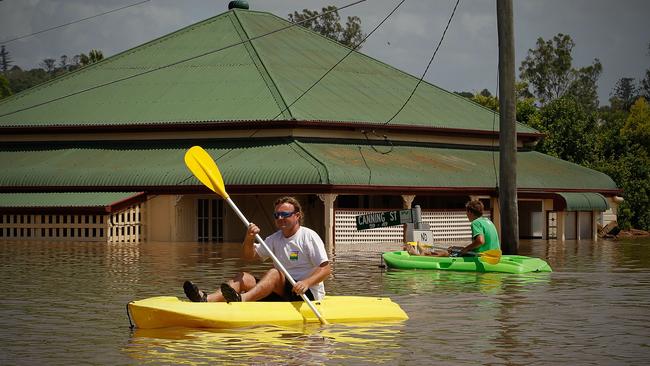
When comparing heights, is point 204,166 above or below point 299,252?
above

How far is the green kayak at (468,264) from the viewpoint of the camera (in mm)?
27797

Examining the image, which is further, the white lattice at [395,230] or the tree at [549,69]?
the tree at [549,69]

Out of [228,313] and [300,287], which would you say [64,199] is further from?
[300,287]

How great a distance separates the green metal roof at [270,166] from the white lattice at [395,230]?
156cm

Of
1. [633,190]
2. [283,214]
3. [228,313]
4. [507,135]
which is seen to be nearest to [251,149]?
[507,135]

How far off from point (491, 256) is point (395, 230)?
64.6ft

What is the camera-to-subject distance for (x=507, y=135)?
108ft

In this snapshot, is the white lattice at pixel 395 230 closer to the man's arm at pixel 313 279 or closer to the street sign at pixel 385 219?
the street sign at pixel 385 219

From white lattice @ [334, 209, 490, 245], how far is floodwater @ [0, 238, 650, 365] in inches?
493

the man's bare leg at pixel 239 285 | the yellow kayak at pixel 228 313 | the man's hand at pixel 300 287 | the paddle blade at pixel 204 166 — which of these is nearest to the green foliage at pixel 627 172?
the paddle blade at pixel 204 166

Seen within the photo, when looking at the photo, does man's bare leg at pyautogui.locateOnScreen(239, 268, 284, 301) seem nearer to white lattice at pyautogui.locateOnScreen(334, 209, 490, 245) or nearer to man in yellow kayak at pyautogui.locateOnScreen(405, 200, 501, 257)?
man in yellow kayak at pyautogui.locateOnScreen(405, 200, 501, 257)

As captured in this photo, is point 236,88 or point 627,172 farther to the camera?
point 627,172

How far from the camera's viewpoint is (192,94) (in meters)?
53.4

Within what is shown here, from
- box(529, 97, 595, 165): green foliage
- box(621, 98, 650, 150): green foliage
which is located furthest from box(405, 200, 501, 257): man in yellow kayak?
box(621, 98, 650, 150): green foliage
